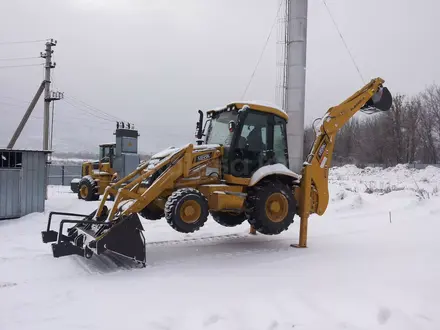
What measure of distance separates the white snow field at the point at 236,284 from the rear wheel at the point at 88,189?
8495mm

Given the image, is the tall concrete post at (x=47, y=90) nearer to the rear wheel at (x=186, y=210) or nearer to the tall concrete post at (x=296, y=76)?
the tall concrete post at (x=296, y=76)

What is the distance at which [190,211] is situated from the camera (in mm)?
6238

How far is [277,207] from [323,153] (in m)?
1.79

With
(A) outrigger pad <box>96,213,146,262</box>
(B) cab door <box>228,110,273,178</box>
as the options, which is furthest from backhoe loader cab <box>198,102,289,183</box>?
(A) outrigger pad <box>96,213,146,262</box>

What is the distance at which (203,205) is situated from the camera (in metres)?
6.36

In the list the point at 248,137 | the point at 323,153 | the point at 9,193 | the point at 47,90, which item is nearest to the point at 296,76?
the point at 323,153

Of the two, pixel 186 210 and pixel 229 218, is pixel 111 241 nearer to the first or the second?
pixel 186 210

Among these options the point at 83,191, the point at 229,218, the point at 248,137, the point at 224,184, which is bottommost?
the point at 83,191

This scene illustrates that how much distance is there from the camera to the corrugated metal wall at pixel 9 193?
11.2 meters

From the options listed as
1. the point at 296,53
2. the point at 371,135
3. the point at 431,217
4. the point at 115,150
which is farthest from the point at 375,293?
the point at 371,135

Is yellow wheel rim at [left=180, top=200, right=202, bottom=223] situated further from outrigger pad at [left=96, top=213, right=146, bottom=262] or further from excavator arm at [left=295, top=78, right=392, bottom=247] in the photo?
excavator arm at [left=295, top=78, right=392, bottom=247]

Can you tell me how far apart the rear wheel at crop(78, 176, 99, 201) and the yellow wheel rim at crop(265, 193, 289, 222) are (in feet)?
40.4

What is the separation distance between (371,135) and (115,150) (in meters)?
45.5

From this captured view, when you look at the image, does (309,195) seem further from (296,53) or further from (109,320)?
(296,53)
